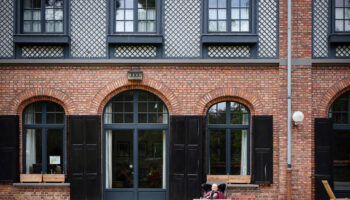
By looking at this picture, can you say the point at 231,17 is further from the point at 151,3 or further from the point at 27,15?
the point at 27,15

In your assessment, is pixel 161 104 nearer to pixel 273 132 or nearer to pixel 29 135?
pixel 273 132

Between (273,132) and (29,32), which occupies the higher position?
(29,32)

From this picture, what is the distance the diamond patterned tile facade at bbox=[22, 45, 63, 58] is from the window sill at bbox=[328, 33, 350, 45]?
8.63 metres

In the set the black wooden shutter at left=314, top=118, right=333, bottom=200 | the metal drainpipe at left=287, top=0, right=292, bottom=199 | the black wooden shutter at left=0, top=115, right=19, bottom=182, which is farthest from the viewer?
the black wooden shutter at left=0, top=115, right=19, bottom=182

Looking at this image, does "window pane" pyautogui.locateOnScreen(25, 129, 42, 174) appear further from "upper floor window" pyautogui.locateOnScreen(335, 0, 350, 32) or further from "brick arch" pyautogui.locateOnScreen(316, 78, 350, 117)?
"upper floor window" pyautogui.locateOnScreen(335, 0, 350, 32)

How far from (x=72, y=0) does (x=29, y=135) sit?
4.62 m

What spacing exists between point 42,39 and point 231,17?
20.0ft

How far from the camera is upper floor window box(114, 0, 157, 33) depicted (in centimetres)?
991

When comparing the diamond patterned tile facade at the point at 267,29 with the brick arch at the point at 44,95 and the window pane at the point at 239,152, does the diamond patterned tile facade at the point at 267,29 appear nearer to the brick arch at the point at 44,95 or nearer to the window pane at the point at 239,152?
the window pane at the point at 239,152

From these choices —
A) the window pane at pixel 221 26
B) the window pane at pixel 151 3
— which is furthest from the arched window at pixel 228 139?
the window pane at pixel 151 3

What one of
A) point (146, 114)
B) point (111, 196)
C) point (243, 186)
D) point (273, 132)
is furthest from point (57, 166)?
point (273, 132)

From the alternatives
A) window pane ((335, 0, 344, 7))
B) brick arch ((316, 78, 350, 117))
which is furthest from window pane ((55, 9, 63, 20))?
window pane ((335, 0, 344, 7))

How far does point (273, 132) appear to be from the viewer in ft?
31.6

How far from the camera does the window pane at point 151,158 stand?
995 cm
